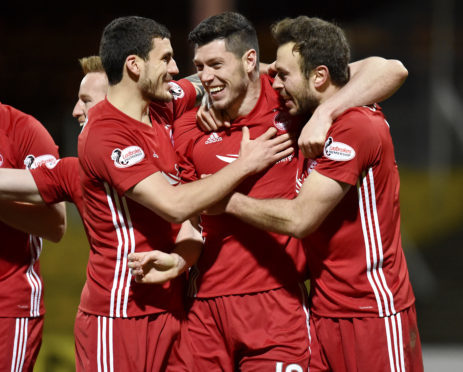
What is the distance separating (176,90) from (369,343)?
150 cm

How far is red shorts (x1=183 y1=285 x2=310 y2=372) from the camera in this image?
340 cm

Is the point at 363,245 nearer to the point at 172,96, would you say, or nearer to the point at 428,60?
the point at 172,96

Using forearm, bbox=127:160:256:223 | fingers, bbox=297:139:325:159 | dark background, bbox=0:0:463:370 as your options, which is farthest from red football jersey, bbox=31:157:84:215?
dark background, bbox=0:0:463:370

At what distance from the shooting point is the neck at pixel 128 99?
329 cm

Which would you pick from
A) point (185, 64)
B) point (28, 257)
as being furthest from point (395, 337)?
point (185, 64)

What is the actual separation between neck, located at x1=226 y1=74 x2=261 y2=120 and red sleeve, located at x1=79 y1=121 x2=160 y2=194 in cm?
53

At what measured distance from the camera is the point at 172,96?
374cm

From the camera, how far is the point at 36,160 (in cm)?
365

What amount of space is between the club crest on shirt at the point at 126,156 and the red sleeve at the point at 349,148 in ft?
2.44

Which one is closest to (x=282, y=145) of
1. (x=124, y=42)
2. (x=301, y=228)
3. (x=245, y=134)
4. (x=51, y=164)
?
(x=245, y=134)

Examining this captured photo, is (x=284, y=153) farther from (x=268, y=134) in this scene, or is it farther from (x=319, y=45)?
(x=319, y=45)

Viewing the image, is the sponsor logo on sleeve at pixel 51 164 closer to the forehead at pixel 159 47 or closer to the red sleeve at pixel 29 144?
the red sleeve at pixel 29 144

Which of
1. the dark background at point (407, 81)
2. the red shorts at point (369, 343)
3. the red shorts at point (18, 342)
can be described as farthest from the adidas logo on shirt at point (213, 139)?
the dark background at point (407, 81)

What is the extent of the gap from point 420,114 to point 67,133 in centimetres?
443
